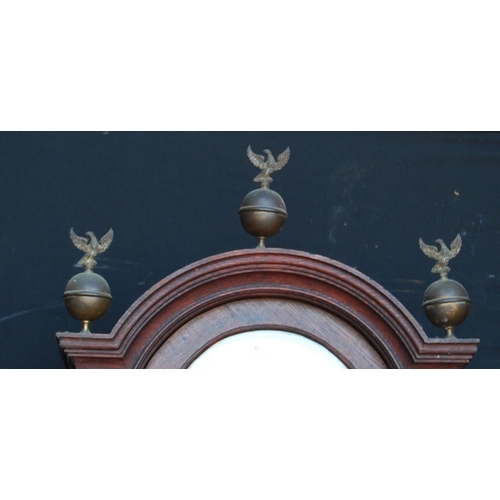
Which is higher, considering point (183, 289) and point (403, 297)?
point (403, 297)

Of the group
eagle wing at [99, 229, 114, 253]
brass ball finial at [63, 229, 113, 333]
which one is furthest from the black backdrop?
brass ball finial at [63, 229, 113, 333]

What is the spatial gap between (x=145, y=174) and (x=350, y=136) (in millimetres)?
494

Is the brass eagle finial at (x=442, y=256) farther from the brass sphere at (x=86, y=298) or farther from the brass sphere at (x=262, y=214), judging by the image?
the brass sphere at (x=86, y=298)

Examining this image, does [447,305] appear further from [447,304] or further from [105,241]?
[105,241]

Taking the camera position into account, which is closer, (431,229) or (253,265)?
(253,265)

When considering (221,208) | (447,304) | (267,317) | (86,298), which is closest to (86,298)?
(86,298)

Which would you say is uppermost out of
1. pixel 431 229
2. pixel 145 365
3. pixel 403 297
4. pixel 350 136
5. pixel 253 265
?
pixel 350 136

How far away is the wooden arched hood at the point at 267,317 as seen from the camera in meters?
1.64

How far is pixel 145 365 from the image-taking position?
1.65 metres

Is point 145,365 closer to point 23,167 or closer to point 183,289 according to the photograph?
point 183,289

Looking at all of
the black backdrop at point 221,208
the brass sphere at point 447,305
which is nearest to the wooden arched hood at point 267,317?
the brass sphere at point 447,305

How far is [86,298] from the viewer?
1699mm

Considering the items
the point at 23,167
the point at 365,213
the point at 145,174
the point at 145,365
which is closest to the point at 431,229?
the point at 365,213

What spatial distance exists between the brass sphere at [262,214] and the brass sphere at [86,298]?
248 millimetres
